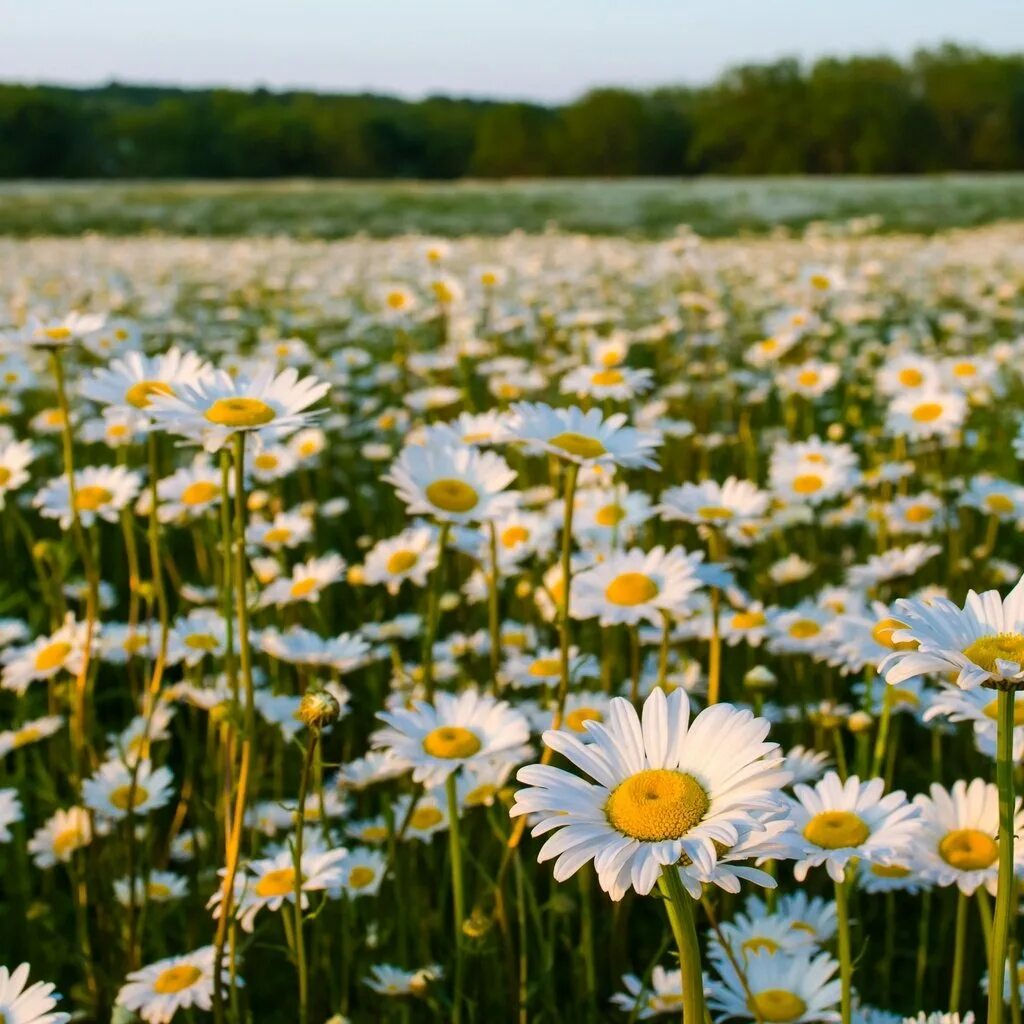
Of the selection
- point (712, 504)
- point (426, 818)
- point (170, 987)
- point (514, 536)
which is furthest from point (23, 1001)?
point (514, 536)

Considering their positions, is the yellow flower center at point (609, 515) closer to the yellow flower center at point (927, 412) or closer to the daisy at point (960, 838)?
the yellow flower center at point (927, 412)

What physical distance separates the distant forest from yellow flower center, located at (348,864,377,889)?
60331 mm

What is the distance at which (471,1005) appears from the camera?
170 cm

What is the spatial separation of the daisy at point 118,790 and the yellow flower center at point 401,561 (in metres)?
0.75

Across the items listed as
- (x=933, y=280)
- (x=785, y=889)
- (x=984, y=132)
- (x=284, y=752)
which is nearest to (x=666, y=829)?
(x=785, y=889)

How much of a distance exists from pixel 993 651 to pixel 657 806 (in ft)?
1.13

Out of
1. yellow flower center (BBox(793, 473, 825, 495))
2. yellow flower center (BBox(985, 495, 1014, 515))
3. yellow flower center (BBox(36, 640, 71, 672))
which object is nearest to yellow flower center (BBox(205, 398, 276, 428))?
yellow flower center (BBox(36, 640, 71, 672))

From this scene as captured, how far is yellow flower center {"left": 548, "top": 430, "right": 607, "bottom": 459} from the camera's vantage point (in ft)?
6.11

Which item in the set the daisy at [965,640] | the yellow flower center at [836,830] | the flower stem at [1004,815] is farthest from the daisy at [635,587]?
the flower stem at [1004,815]

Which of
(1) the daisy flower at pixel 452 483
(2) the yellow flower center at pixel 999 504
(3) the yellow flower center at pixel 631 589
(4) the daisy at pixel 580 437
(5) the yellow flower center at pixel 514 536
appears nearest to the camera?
(4) the daisy at pixel 580 437

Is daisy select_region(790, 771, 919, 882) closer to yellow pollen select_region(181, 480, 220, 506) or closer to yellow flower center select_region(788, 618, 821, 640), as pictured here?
yellow flower center select_region(788, 618, 821, 640)

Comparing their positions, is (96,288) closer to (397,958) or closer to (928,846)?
(397,958)

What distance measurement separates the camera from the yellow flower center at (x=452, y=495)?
81.0 inches

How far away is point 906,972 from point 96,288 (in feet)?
23.4
